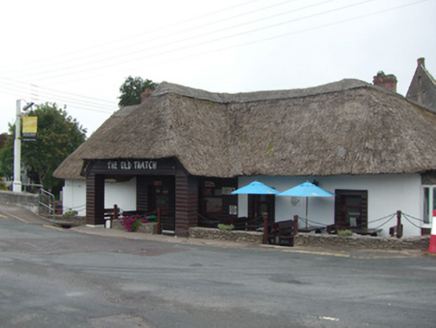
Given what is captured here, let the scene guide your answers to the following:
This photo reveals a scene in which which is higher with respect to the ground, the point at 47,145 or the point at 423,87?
the point at 423,87

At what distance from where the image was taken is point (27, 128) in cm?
2880

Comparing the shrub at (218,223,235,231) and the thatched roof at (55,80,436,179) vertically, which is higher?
the thatched roof at (55,80,436,179)

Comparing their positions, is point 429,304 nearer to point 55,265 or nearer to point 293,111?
point 55,265

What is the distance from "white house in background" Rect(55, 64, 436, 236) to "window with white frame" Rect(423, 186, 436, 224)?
4 centimetres

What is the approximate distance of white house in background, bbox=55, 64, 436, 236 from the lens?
55.5ft

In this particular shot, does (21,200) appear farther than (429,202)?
Yes

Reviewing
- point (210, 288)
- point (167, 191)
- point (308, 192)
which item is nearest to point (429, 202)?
point (308, 192)

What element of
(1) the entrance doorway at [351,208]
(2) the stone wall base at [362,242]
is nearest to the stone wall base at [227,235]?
(2) the stone wall base at [362,242]

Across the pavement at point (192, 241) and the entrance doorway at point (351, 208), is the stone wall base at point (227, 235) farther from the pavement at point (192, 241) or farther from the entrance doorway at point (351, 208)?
the entrance doorway at point (351, 208)

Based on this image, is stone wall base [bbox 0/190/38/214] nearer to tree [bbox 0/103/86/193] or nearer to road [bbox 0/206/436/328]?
road [bbox 0/206/436/328]

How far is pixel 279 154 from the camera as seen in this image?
19.6 m

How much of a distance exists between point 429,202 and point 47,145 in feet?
123

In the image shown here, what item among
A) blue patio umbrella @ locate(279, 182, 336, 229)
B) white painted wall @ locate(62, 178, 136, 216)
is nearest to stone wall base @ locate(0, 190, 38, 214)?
white painted wall @ locate(62, 178, 136, 216)

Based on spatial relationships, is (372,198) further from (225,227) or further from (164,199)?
(164,199)
